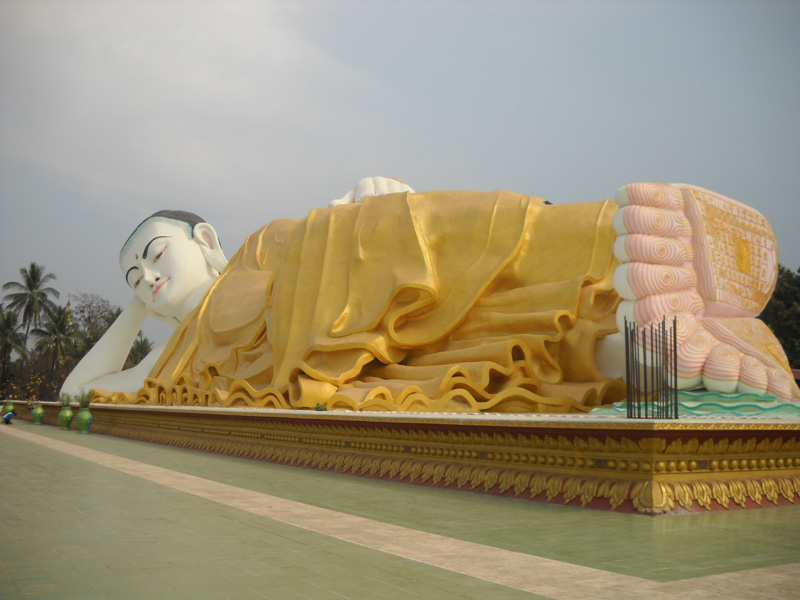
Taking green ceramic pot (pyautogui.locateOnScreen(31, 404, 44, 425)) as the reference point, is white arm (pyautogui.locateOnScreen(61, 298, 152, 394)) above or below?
above

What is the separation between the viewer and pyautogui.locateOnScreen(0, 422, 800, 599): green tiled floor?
97.8 inches

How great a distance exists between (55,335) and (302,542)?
100 ft

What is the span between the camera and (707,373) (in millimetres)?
6230

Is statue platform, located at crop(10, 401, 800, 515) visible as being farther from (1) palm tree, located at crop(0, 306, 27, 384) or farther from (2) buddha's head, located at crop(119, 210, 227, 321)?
(1) palm tree, located at crop(0, 306, 27, 384)

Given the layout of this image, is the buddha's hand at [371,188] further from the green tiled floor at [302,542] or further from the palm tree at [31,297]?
the palm tree at [31,297]

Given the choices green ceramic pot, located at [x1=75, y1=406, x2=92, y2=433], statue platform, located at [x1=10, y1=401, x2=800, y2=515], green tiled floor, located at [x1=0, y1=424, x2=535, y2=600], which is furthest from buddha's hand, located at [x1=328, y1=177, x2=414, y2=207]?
green tiled floor, located at [x1=0, y1=424, x2=535, y2=600]

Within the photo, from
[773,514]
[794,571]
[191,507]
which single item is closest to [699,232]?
[773,514]

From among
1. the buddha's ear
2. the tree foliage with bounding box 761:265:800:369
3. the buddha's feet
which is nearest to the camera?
the buddha's feet

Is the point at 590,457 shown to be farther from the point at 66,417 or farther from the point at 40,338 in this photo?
the point at 40,338

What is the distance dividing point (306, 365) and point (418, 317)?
146 centimetres

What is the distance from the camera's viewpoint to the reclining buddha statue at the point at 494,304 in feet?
20.9

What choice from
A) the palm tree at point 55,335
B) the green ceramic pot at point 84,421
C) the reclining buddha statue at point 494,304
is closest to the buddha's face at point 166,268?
the green ceramic pot at point 84,421

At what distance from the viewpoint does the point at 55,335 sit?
30.7 meters

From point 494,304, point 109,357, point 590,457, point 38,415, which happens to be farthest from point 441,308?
point 38,415
